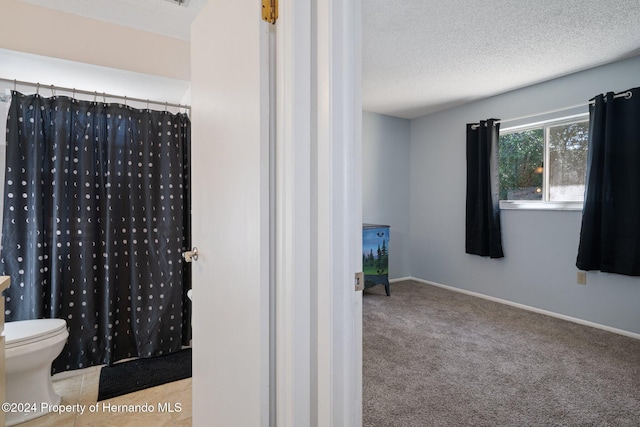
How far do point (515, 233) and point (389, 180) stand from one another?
1672 millimetres

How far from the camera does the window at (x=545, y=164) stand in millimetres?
3154

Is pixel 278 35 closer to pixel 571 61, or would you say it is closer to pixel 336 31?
pixel 336 31

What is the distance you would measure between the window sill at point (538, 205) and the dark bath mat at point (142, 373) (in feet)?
11.3

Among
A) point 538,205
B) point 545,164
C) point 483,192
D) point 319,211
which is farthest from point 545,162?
point 319,211

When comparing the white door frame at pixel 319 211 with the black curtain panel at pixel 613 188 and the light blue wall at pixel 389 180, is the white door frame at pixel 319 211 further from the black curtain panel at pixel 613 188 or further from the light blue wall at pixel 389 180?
the light blue wall at pixel 389 180

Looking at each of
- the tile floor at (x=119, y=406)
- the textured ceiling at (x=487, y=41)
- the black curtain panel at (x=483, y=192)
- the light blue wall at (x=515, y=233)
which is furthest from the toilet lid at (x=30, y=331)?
the light blue wall at (x=515, y=233)

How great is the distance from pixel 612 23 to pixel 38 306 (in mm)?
4119

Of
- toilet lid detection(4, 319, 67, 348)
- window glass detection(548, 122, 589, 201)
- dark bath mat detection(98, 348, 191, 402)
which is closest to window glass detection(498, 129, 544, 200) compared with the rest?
window glass detection(548, 122, 589, 201)

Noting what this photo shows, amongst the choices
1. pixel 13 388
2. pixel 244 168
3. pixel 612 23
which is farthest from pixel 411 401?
pixel 612 23

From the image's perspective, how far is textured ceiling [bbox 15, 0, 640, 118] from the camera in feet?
6.69

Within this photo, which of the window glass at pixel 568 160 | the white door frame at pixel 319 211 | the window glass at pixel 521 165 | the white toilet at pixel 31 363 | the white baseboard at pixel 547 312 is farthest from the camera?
the window glass at pixel 521 165

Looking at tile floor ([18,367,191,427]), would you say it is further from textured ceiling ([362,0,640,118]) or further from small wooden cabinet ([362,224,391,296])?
textured ceiling ([362,0,640,118])

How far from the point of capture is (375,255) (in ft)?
12.6

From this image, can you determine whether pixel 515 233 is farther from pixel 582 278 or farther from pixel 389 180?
pixel 389 180
